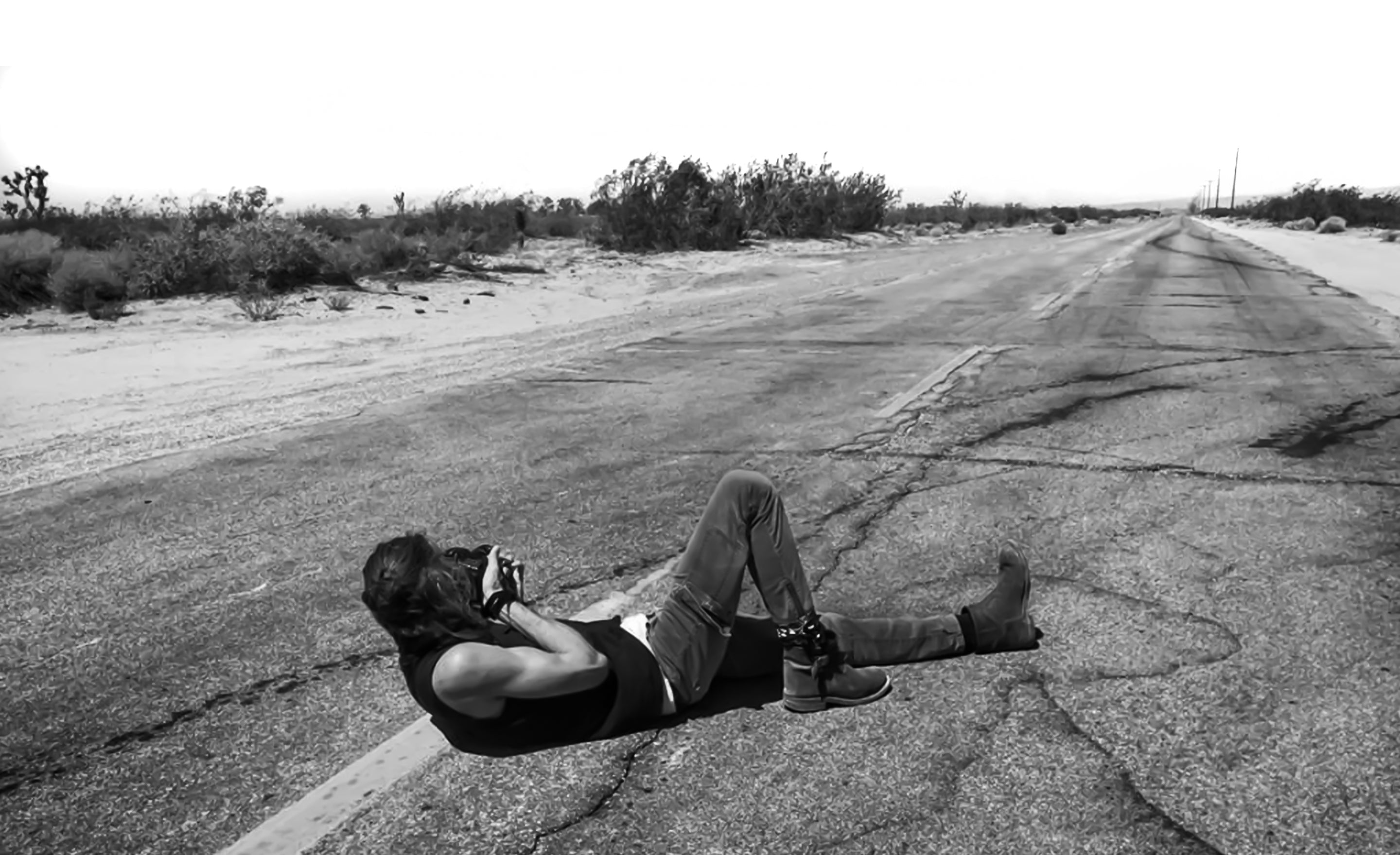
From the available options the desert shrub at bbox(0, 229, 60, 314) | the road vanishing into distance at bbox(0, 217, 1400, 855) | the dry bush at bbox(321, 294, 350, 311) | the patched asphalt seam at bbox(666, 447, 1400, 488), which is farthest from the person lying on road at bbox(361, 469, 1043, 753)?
the desert shrub at bbox(0, 229, 60, 314)

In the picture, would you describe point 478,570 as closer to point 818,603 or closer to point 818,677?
point 818,677

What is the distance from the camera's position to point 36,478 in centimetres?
655

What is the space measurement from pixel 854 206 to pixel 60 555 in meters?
43.2

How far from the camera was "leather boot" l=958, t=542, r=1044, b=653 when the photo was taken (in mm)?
3824

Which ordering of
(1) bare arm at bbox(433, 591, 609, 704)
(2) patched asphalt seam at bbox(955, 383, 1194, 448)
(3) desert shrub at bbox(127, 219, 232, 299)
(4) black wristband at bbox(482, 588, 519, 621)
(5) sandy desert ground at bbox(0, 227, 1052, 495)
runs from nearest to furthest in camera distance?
1. (1) bare arm at bbox(433, 591, 609, 704)
2. (4) black wristband at bbox(482, 588, 519, 621)
3. (2) patched asphalt seam at bbox(955, 383, 1194, 448)
4. (5) sandy desert ground at bbox(0, 227, 1052, 495)
5. (3) desert shrub at bbox(127, 219, 232, 299)

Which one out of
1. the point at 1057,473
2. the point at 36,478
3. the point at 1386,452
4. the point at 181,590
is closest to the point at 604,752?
the point at 181,590

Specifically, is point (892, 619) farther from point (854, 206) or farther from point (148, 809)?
point (854, 206)

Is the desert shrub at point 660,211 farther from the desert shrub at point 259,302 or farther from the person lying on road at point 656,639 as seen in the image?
the person lying on road at point 656,639

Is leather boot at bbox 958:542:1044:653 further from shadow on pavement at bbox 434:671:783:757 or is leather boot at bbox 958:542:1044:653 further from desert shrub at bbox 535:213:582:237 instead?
desert shrub at bbox 535:213:582:237

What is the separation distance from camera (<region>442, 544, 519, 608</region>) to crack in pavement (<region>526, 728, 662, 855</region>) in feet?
1.93

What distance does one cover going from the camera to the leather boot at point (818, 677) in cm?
346

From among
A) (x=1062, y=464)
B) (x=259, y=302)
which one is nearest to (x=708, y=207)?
(x=259, y=302)

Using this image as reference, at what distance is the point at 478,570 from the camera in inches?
131

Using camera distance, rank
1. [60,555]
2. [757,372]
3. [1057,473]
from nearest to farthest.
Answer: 1. [60,555]
2. [1057,473]
3. [757,372]
